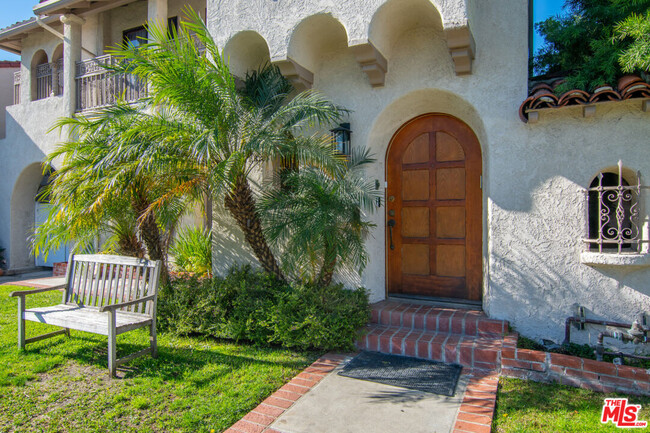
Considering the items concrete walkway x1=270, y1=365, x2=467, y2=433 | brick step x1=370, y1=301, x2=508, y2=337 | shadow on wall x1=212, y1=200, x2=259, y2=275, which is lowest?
concrete walkway x1=270, y1=365, x2=467, y2=433

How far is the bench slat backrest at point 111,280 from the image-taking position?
4891 mm

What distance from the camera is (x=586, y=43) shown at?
4.79 m

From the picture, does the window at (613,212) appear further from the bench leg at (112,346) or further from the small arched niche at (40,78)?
the small arched niche at (40,78)

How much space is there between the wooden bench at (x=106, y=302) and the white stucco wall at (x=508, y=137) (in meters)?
2.74

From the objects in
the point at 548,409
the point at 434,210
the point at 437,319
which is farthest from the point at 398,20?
the point at 548,409

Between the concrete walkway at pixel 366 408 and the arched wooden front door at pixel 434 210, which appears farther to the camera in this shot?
the arched wooden front door at pixel 434 210

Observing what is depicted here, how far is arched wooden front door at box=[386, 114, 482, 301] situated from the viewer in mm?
5660

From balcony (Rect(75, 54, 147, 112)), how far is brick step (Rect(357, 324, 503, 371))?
6.96m

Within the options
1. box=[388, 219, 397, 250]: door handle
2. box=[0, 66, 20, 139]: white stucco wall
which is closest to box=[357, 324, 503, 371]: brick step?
box=[388, 219, 397, 250]: door handle

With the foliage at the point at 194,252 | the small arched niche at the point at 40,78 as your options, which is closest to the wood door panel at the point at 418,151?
the foliage at the point at 194,252

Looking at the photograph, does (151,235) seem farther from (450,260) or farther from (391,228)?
(450,260)

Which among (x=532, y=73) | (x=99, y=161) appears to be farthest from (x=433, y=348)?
(x=99, y=161)

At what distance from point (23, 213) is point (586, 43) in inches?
533

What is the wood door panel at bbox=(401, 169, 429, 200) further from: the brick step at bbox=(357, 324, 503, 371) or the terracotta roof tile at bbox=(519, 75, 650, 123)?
the brick step at bbox=(357, 324, 503, 371)
